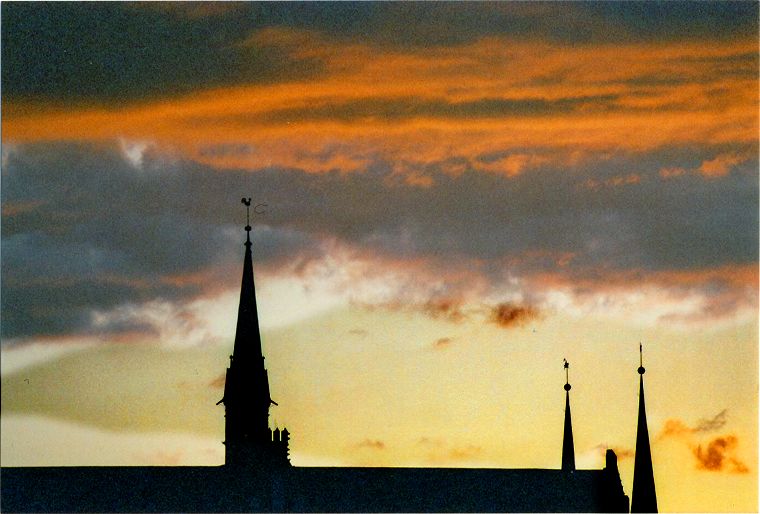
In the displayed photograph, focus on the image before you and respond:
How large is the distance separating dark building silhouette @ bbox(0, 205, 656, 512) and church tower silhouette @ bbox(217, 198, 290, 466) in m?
0.04

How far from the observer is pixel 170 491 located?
120000 millimetres

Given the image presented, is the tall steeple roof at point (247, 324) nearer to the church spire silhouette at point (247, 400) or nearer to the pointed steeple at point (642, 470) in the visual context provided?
the church spire silhouette at point (247, 400)

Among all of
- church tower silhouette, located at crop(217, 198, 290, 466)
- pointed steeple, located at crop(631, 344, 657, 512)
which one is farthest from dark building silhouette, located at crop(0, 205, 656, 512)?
pointed steeple, located at crop(631, 344, 657, 512)

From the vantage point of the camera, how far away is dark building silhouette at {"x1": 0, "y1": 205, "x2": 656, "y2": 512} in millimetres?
118312

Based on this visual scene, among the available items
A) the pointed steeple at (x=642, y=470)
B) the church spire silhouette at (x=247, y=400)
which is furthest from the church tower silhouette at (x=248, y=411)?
the pointed steeple at (x=642, y=470)

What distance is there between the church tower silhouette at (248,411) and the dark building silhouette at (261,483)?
44mm

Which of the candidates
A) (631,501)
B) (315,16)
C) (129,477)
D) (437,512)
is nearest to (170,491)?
(129,477)

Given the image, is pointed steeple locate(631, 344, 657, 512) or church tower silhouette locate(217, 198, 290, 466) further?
church tower silhouette locate(217, 198, 290, 466)

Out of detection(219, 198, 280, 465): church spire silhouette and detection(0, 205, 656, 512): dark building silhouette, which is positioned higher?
detection(219, 198, 280, 465): church spire silhouette

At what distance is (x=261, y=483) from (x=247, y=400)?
375cm

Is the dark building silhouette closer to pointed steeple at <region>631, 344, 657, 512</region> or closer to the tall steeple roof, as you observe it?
the tall steeple roof

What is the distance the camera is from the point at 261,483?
4683 inches

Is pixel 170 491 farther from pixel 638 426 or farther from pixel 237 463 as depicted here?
pixel 638 426

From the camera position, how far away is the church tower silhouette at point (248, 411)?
387ft
